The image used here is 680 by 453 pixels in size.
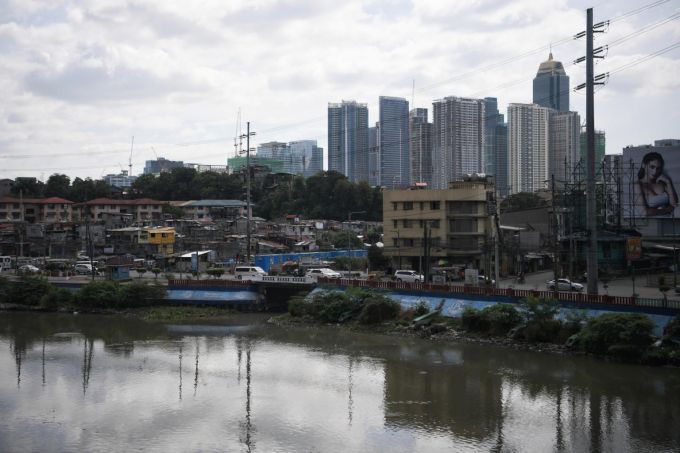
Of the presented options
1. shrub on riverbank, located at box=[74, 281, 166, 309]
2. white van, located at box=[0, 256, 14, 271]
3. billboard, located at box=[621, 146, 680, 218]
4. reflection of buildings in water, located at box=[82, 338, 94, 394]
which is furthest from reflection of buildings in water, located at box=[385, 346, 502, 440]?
white van, located at box=[0, 256, 14, 271]

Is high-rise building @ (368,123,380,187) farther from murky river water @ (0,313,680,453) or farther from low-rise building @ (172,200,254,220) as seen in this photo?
murky river water @ (0,313,680,453)

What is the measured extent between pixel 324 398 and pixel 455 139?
290 ft

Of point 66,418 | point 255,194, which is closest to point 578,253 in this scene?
point 66,418

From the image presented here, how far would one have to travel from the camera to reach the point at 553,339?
27.4 metres

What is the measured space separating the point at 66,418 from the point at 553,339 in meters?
19.0

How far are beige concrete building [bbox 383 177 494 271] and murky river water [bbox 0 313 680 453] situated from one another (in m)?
19.2

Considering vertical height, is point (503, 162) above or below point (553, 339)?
above

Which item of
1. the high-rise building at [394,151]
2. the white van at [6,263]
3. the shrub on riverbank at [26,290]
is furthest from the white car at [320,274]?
the high-rise building at [394,151]

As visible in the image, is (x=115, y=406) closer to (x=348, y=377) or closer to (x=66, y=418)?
(x=66, y=418)

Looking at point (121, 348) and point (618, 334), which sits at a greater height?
point (618, 334)

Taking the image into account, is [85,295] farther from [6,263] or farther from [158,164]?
[158,164]

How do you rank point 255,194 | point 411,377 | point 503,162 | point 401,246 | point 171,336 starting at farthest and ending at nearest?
point 503,162 < point 255,194 < point 401,246 < point 171,336 < point 411,377

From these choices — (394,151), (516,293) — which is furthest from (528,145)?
(516,293)

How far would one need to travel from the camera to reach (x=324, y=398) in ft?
69.0
